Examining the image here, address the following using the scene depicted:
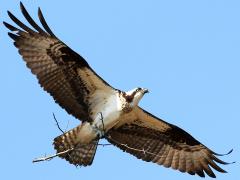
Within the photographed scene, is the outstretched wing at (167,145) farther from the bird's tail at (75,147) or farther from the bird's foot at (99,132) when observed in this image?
the bird's tail at (75,147)

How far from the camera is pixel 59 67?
47.8 ft

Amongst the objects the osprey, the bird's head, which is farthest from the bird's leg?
the bird's head

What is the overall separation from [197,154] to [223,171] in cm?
71

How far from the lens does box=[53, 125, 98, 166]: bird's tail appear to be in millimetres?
14211

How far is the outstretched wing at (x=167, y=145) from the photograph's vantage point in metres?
15.5

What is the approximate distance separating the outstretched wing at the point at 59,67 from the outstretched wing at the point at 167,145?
1276 millimetres

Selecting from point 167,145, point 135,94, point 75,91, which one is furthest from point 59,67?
point 167,145

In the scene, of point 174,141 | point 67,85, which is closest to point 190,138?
point 174,141

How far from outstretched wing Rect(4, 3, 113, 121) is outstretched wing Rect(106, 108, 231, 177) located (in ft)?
4.19

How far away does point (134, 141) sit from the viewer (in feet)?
51.7

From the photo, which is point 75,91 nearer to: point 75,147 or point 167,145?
point 75,147

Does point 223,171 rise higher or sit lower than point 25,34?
lower

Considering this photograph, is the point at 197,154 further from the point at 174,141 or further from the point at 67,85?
the point at 67,85

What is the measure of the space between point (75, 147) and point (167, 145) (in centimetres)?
265
